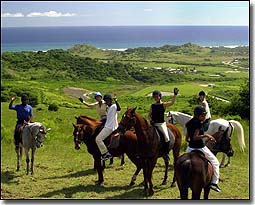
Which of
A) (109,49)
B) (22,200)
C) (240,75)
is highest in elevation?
(109,49)

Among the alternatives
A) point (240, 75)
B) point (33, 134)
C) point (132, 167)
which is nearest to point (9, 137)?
point (33, 134)

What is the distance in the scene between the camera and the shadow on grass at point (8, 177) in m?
7.06

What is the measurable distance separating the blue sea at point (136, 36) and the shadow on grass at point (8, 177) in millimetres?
3022

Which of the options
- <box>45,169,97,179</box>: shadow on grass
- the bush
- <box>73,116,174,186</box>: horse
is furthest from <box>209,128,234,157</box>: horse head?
the bush

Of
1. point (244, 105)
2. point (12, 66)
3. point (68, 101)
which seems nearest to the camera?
point (244, 105)

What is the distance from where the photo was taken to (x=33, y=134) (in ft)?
23.9

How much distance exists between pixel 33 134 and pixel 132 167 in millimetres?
2091

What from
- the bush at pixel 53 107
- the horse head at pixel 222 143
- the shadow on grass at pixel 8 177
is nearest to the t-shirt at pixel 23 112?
the shadow on grass at pixel 8 177

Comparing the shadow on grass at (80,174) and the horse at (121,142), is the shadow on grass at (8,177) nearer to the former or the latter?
the shadow on grass at (80,174)

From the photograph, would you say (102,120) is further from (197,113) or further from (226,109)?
(226,109)

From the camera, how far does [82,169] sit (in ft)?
25.5

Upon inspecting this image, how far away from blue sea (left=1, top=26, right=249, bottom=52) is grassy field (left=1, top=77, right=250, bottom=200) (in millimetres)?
1373

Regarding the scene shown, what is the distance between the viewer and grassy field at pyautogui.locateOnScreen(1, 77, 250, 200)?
20.7 ft

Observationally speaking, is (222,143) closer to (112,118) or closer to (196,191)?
(112,118)
